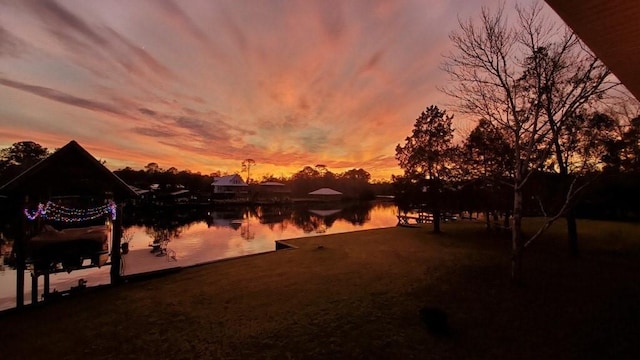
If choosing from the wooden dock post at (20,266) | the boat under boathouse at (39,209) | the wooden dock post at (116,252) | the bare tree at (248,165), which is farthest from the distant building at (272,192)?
the wooden dock post at (20,266)

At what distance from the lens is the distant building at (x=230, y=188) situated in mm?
59312

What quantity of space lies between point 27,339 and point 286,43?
12.7 metres

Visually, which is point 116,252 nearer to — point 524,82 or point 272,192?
point 524,82

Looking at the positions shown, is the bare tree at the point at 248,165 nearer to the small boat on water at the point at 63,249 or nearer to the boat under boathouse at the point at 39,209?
the boat under boathouse at the point at 39,209

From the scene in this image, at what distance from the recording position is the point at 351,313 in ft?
19.6

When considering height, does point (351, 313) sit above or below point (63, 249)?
below

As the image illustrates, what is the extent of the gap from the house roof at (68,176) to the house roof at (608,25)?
1030 cm

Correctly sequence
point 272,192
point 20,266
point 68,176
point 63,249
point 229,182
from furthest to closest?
point 272,192 → point 229,182 → point 68,176 → point 63,249 → point 20,266

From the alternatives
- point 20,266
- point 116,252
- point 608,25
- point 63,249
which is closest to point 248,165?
point 116,252

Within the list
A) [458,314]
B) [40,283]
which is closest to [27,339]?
[40,283]

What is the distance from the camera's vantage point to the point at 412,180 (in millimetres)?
Answer: 19734

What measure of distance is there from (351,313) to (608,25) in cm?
596

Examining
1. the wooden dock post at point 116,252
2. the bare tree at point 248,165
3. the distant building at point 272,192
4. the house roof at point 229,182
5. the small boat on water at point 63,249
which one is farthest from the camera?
the bare tree at point 248,165

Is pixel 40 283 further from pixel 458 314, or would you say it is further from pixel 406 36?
pixel 406 36
